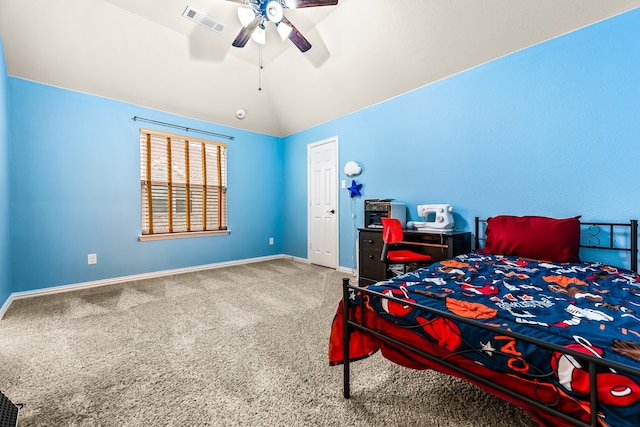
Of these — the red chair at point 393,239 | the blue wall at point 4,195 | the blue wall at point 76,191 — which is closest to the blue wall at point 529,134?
the red chair at point 393,239

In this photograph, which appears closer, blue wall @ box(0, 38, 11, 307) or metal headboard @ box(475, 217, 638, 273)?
metal headboard @ box(475, 217, 638, 273)

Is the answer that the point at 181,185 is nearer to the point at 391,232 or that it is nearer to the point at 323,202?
the point at 323,202

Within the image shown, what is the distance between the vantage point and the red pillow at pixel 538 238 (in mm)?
2086

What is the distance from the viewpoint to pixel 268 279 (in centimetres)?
377

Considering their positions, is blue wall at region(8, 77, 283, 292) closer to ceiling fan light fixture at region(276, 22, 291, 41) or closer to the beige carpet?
the beige carpet

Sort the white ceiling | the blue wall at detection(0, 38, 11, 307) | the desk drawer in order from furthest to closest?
1. the desk drawer
2. the blue wall at detection(0, 38, 11, 307)
3. the white ceiling

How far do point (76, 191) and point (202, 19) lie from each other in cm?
259

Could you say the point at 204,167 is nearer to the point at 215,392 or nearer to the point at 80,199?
the point at 80,199

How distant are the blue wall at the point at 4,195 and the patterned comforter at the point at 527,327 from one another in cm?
343

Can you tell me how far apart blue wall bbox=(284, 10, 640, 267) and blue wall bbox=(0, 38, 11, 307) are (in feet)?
13.4

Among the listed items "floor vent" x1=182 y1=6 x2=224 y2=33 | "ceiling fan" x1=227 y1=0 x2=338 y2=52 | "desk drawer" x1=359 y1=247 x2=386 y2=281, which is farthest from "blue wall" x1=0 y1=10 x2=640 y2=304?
"ceiling fan" x1=227 y1=0 x2=338 y2=52

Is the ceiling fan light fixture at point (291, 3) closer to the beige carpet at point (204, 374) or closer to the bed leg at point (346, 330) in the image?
the bed leg at point (346, 330)

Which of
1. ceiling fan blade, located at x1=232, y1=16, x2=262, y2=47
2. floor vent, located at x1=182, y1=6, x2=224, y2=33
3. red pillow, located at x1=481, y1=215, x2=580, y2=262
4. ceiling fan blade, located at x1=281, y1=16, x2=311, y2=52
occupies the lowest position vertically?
red pillow, located at x1=481, y1=215, x2=580, y2=262

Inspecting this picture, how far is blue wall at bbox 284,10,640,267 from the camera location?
2.16 m
